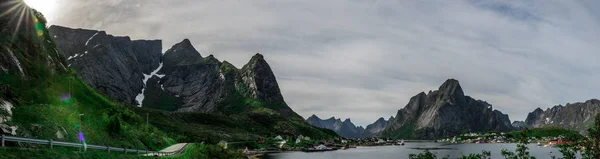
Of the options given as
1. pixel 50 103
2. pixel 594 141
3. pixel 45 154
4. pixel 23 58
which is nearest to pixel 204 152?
pixel 50 103

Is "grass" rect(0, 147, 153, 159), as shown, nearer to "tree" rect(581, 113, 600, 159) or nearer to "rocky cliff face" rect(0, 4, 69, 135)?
"rocky cliff face" rect(0, 4, 69, 135)

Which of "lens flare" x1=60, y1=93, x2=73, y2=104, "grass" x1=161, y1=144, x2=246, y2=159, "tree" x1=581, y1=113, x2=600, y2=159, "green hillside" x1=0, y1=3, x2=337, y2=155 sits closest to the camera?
"green hillside" x1=0, y1=3, x2=337, y2=155

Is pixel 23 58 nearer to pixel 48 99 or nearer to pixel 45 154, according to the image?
pixel 48 99

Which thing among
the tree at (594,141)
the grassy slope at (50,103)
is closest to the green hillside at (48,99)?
the grassy slope at (50,103)

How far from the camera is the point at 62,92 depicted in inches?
3403

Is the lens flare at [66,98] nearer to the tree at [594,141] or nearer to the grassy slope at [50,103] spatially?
the grassy slope at [50,103]

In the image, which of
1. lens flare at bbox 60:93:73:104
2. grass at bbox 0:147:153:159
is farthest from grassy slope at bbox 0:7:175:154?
grass at bbox 0:147:153:159

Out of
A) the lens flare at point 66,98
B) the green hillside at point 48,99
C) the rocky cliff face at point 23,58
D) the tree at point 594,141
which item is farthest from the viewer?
the lens flare at point 66,98

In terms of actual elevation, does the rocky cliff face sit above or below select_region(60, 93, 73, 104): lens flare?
above

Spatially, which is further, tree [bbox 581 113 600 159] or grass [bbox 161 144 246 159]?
grass [bbox 161 144 246 159]

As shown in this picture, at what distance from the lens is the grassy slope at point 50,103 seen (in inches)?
2064

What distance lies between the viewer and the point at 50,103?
72.2 metres

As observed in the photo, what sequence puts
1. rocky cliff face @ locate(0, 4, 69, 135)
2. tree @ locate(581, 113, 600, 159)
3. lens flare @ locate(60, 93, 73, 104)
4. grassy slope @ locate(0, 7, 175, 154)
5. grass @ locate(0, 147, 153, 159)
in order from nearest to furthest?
grass @ locate(0, 147, 153, 159)
grassy slope @ locate(0, 7, 175, 154)
tree @ locate(581, 113, 600, 159)
rocky cliff face @ locate(0, 4, 69, 135)
lens flare @ locate(60, 93, 73, 104)

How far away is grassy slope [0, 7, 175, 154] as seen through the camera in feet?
172
